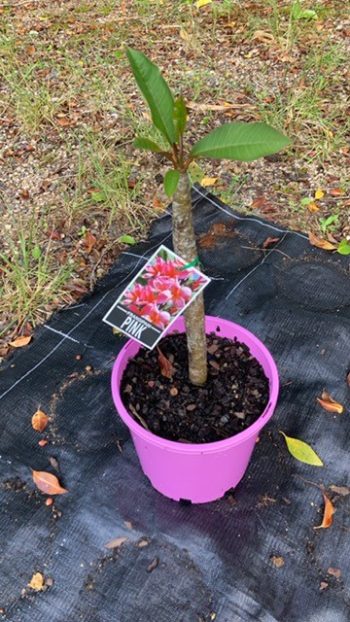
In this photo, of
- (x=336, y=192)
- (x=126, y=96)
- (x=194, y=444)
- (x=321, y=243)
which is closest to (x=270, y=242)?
(x=321, y=243)

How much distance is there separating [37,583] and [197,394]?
57cm

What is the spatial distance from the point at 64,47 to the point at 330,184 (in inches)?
65.4

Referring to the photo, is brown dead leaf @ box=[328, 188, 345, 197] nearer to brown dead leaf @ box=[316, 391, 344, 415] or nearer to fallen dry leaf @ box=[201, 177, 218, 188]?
fallen dry leaf @ box=[201, 177, 218, 188]

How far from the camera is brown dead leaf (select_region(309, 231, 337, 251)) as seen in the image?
2004mm

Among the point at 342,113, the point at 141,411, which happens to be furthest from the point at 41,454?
the point at 342,113

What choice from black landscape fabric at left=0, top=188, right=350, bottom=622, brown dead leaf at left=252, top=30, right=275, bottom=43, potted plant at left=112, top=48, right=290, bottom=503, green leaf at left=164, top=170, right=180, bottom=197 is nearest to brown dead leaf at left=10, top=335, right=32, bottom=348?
black landscape fabric at left=0, top=188, right=350, bottom=622

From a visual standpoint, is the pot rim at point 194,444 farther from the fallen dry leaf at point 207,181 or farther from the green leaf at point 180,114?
the fallen dry leaf at point 207,181

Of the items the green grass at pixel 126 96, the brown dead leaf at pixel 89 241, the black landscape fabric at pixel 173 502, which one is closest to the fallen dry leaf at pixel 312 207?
the green grass at pixel 126 96

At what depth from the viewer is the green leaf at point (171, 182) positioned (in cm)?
87

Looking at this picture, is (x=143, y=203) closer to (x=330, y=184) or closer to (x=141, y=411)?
(x=330, y=184)

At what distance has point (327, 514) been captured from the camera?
4.63ft

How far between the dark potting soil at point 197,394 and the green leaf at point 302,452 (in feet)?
0.93

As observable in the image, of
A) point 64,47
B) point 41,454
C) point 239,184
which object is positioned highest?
point 64,47

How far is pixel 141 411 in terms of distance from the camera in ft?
4.26
